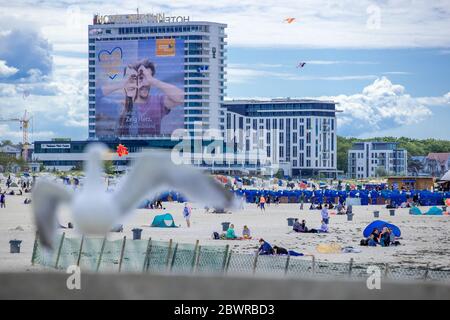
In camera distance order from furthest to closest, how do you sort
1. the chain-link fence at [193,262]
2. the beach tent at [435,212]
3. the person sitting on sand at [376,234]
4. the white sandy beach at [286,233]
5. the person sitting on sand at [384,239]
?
the beach tent at [435,212]
the person sitting on sand at [376,234]
the person sitting on sand at [384,239]
the white sandy beach at [286,233]
the chain-link fence at [193,262]

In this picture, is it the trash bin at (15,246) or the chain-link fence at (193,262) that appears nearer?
the chain-link fence at (193,262)

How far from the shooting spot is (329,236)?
→ 44344mm

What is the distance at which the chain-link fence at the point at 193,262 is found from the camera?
2045 centimetres

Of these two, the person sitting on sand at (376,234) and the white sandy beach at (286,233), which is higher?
the person sitting on sand at (376,234)

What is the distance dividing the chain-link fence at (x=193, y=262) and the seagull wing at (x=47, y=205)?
789cm

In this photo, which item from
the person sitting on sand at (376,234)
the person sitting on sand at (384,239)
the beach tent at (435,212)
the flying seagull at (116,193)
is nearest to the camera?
the flying seagull at (116,193)

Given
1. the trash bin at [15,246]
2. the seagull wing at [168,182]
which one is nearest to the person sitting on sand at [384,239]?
the trash bin at [15,246]

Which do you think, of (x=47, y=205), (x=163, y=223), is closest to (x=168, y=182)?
(x=47, y=205)

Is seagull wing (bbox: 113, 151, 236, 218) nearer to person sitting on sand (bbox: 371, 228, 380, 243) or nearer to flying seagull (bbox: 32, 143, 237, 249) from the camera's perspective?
flying seagull (bbox: 32, 143, 237, 249)

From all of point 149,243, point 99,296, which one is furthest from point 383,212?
point 99,296

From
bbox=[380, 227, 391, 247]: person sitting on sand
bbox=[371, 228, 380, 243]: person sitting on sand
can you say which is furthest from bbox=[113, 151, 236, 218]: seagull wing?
bbox=[371, 228, 380, 243]: person sitting on sand

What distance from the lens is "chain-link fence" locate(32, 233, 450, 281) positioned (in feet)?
67.1

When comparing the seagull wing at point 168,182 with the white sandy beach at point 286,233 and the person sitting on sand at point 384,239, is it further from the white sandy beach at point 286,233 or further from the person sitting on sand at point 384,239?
the person sitting on sand at point 384,239
